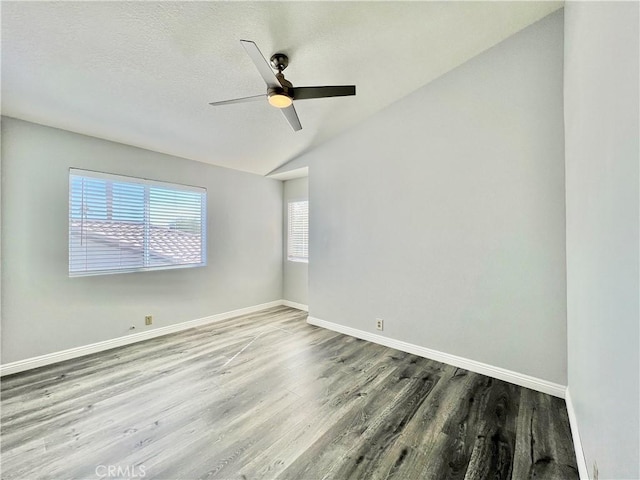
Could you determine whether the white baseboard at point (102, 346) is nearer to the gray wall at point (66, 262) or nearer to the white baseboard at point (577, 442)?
the gray wall at point (66, 262)

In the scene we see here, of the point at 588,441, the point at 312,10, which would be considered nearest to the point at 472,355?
the point at 588,441

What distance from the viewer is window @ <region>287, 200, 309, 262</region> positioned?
4703 millimetres

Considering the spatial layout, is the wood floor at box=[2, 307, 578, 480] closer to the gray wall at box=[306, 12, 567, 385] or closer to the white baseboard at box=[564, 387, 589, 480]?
the white baseboard at box=[564, 387, 589, 480]

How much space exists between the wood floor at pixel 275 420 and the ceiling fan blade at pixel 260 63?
2.39 m

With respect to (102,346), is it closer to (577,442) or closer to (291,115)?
(291,115)

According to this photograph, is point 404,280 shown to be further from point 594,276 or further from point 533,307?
point 594,276

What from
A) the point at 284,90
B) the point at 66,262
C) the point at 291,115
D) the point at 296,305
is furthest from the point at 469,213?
the point at 66,262

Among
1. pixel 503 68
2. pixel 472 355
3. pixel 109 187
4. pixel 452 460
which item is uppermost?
pixel 503 68

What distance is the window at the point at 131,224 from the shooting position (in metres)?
2.79

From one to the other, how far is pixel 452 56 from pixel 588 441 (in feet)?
9.86

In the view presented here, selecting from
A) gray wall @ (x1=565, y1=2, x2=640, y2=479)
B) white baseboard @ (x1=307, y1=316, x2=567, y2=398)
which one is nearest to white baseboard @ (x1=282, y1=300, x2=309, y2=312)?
white baseboard @ (x1=307, y1=316, x2=567, y2=398)

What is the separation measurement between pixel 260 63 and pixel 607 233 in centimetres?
198

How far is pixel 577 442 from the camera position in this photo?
A: 154 centimetres

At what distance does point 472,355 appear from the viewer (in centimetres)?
255
